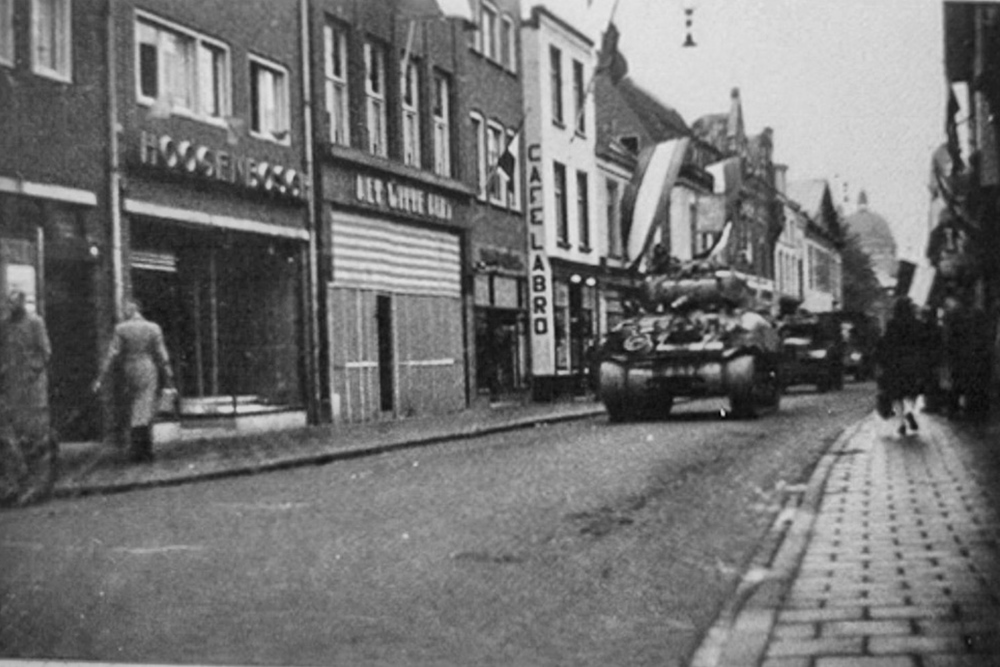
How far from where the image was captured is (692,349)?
78.0 inches

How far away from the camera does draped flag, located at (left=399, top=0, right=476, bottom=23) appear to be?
6.55ft

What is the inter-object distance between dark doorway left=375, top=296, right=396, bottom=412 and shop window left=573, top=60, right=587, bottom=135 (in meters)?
0.33

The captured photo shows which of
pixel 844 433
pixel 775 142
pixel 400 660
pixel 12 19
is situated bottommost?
pixel 400 660

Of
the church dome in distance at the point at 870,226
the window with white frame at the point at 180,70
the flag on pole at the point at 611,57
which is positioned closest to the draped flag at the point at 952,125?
the church dome in distance at the point at 870,226

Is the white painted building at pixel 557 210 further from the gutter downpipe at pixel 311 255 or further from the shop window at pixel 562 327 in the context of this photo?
the gutter downpipe at pixel 311 255

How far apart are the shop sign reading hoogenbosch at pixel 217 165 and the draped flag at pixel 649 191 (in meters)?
0.41

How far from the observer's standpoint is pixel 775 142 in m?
1.87

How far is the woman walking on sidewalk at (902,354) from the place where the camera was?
6.38ft

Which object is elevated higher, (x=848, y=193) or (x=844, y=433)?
(x=848, y=193)

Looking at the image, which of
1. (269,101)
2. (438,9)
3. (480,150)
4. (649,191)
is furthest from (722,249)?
(269,101)

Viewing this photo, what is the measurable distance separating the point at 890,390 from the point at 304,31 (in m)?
0.95

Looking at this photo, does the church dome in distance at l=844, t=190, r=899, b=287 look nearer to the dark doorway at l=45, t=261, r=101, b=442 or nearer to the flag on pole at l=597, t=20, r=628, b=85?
the flag on pole at l=597, t=20, r=628, b=85

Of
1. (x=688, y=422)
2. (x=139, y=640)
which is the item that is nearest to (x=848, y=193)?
(x=139, y=640)

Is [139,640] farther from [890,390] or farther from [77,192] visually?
[890,390]
